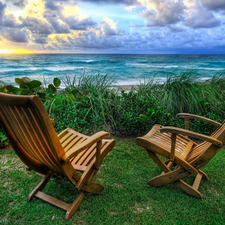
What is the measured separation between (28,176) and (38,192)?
55 cm

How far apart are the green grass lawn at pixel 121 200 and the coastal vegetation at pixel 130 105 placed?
1213mm

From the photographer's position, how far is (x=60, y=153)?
177 cm

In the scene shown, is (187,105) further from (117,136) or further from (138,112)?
(117,136)

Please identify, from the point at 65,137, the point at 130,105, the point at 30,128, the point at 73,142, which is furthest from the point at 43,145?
the point at 130,105

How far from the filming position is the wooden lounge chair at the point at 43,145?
157cm

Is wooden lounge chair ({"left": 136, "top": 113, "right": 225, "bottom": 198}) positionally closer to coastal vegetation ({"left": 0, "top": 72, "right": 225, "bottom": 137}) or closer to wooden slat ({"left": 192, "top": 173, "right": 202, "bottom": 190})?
wooden slat ({"left": 192, "top": 173, "right": 202, "bottom": 190})

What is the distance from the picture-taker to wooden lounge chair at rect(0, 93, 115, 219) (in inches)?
61.8

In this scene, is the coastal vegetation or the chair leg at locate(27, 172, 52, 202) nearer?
the chair leg at locate(27, 172, 52, 202)

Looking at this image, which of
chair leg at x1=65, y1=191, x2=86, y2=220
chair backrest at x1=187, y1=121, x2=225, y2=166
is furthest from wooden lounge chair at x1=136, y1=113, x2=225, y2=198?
chair leg at x1=65, y1=191, x2=86, y2=220

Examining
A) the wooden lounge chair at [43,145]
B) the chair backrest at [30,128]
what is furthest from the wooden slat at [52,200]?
the chair backrest at [30,128]

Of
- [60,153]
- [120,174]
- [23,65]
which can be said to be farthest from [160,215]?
[23,65]

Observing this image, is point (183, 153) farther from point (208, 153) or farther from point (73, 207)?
point (73, 207)

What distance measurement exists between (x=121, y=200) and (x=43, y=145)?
1.12 metres

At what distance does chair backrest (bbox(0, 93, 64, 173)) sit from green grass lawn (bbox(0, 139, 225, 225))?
0.54 meters
